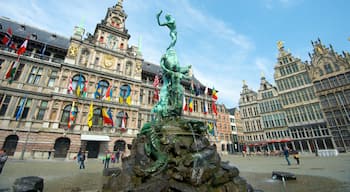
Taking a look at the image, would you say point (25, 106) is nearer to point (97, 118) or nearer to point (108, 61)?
point (97, 118)

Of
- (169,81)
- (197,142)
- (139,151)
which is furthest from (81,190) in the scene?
(169,81)

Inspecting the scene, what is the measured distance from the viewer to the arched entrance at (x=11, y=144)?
16.1m

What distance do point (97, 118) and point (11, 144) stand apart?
854cm

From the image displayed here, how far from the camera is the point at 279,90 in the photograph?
3316 centimetres

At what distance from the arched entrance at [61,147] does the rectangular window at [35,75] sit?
8186 mm

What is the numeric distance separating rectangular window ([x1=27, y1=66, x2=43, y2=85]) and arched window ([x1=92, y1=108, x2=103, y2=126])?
804cm

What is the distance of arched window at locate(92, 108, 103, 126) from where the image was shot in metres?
20.7

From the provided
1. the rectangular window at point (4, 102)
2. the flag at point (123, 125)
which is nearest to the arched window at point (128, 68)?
the flag at point (123, 125)

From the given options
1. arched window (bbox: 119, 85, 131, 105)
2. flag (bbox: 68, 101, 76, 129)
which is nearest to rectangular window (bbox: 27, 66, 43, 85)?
flag (bbox: 68, 101, 76, 129)

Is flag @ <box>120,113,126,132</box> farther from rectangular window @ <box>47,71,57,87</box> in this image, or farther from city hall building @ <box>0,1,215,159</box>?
rectangular window @ <box>47,71,57,87</box>

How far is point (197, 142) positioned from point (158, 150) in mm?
1616

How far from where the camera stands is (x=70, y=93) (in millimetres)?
20031

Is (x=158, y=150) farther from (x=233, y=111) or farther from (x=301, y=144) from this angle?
(x=233, y=111)

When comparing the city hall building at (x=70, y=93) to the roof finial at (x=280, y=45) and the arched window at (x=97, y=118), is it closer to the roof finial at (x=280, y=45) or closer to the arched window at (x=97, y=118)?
the arched window at (x=97, y=118)
